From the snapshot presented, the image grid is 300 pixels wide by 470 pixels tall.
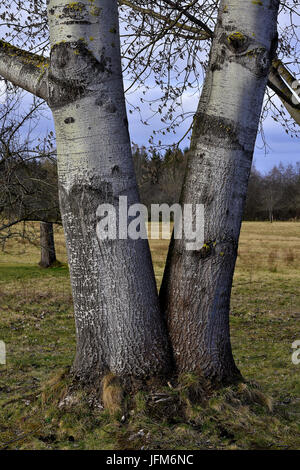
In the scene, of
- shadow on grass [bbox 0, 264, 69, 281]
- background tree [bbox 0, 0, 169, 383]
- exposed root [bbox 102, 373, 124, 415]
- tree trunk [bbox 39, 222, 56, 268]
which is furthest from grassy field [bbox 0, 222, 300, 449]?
tree trunk [bbox 39, 222, 56, 268]

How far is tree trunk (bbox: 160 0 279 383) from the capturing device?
10.7ft

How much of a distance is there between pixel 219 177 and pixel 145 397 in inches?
69.8

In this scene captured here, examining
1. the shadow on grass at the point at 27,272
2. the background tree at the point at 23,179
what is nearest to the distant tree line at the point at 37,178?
the background tree at the point at 23,179

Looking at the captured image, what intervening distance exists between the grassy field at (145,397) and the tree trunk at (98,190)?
0.38 m

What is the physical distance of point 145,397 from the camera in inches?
128

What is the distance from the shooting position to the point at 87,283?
3297mm

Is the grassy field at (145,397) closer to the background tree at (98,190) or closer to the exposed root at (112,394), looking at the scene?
the exposed root at (112,394)

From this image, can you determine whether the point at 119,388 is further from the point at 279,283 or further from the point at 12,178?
the point at 279,283

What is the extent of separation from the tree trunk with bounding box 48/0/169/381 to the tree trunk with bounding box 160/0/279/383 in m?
0.25

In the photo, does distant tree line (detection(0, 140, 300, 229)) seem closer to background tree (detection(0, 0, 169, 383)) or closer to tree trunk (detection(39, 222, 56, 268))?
background tree (detection(0, 0, 169, 383))

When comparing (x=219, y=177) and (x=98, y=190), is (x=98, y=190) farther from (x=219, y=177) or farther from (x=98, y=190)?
(x=219, y=177)

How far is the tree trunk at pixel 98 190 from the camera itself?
314 cm

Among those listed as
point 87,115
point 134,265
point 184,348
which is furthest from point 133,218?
point 184,348

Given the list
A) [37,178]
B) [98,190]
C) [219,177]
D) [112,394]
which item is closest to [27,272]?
[37,178]
